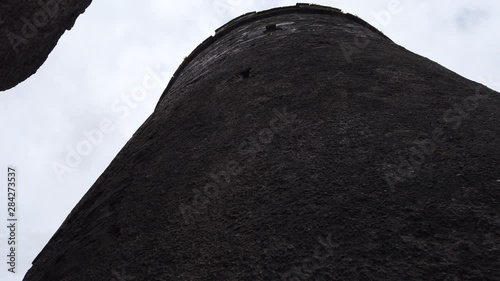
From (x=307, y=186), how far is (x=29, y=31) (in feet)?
10.8

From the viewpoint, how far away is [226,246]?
1706 millimetres

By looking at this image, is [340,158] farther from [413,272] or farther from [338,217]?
[413,272]

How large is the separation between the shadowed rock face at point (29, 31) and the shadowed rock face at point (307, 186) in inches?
58.4

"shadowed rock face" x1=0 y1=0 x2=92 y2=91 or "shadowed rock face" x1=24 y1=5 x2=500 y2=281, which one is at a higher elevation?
"shadowed rock face" x1=0 y1=0 x2=92 y2=91

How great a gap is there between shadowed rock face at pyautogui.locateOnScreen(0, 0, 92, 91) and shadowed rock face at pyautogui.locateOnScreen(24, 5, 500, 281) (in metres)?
1.48

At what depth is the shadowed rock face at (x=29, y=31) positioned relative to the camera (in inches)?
150

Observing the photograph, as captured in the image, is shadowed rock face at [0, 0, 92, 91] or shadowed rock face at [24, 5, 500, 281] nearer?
shadowed rock face at [24, 5, 500, 281]

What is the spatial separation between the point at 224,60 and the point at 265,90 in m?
1.42

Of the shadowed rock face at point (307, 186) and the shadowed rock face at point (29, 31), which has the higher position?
the shadowed rock face at point (29, 31)

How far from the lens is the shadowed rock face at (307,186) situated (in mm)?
1536

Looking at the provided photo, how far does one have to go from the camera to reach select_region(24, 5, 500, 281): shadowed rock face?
1.54 m

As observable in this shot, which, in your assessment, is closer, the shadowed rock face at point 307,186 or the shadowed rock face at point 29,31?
the shadowed rock face at point 307,186

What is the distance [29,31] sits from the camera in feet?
13.8

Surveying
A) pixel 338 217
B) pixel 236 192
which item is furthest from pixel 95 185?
pixel 338 217
